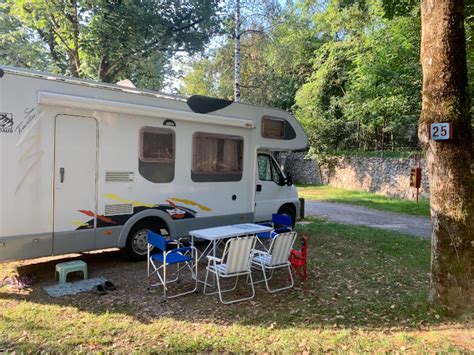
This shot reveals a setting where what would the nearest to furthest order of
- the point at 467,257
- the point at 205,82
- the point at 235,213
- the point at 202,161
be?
1. the point at 467,257
2. the point at 202,161
3. the point at 235,213
4. the point at 205,82

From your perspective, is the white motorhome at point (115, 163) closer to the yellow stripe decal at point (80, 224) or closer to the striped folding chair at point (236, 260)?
the yellow stripe decal at point (80, 224)

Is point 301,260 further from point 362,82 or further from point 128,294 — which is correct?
point 362,82

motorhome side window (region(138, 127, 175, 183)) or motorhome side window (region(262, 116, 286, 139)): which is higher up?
motorhome side window (region(262, 116, 286, 139))

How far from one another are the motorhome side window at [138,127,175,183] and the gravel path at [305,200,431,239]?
6652mm

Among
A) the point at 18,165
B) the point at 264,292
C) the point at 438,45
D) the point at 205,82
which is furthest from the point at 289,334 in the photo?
the point at 205,82

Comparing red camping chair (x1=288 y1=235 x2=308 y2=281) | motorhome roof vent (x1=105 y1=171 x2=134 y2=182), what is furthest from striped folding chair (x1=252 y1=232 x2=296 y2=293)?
motorhome roof vent (x1=105 y1=171 x2=134 y2=182)

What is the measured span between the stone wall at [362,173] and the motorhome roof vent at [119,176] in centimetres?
1344

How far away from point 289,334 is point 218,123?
14.1ft

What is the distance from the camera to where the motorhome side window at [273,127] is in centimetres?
828

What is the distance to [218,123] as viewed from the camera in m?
7.34

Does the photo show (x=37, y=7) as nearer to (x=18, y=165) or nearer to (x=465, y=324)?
(x=18, y=165)

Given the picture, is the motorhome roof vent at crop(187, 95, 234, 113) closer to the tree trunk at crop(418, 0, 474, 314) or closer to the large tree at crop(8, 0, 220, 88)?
the tree trunk at crop(418, 0, 474, 314)

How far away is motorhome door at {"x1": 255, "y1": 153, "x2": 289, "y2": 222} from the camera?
8422 millimetres

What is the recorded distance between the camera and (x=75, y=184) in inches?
229
